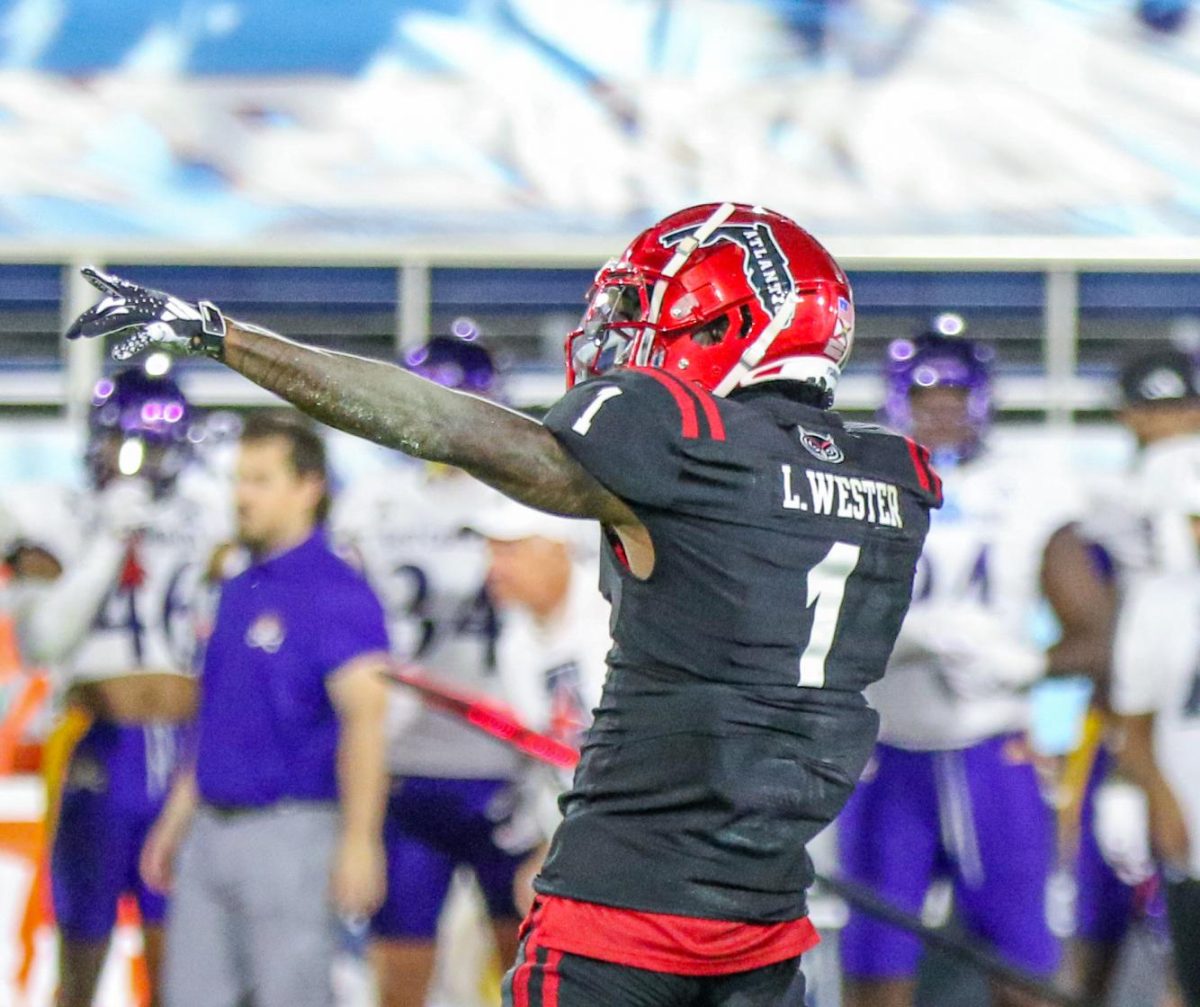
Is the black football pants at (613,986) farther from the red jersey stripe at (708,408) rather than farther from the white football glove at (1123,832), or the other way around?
the white football glove at (1123,832)

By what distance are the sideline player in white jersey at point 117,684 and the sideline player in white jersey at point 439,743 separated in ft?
1.56

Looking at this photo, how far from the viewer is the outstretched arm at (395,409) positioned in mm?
2205

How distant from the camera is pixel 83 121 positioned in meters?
6.86

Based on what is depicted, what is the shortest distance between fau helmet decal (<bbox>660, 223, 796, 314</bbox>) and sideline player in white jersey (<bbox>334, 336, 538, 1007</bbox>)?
2446 millimetres

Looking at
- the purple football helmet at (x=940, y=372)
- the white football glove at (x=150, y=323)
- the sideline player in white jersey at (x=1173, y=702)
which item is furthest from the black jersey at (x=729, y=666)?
the purple football helmet at (x=940, y=372)

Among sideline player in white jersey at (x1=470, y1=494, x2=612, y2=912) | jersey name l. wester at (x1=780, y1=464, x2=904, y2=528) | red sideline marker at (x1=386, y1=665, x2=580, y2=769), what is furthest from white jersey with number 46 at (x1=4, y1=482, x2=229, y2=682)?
jersey name l. wester at (x1=780, y1=464, x2=904, y2=528)

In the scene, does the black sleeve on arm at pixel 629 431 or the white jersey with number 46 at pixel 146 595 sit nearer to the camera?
the black sleeve on arm at pixel 629 431

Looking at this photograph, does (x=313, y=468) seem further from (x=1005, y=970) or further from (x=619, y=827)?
(x=619, y=827)

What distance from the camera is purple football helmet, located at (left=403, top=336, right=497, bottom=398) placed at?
508 centimetres

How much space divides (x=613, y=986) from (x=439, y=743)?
8.60 ft

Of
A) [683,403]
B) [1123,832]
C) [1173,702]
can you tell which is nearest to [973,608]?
[1173,702]

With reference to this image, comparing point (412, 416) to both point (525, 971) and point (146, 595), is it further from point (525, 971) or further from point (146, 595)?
point (146, 595)

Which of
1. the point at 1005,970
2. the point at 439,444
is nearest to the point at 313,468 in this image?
the point at 1005,970

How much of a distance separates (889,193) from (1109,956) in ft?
8.59
